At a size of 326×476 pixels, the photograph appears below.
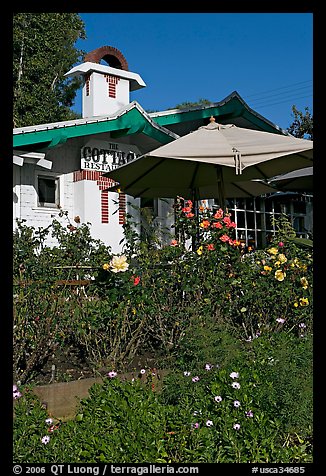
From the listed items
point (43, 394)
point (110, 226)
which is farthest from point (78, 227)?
point (43, 394)

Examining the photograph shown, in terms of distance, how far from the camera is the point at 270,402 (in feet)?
11.5

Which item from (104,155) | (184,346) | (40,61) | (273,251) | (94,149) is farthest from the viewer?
(40,61)

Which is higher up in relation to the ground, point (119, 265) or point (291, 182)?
point (291, 182)

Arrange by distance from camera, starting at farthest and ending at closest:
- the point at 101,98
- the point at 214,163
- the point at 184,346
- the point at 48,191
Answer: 1. the point at 101,98
2. the point at 48,191
3. the point at 214,163
4. the point at 184,346

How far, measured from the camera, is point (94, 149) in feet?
34.2

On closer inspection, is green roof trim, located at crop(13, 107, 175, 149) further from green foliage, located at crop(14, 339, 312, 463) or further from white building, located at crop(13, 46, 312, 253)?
green foliage, located at crop(14, 339, 312, 463)

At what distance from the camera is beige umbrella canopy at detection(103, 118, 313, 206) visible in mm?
6090

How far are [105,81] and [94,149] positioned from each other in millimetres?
1804

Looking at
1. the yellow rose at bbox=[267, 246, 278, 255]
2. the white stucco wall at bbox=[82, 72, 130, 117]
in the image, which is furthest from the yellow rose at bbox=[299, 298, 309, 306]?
the white stucco wall at bbox=[82, 72, 130, 117]

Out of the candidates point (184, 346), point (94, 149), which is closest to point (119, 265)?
point (184, 346)

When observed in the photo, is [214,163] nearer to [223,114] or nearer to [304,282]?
[304,282]

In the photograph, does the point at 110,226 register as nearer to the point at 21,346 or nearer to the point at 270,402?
the point at 21,346
